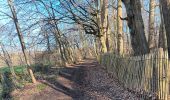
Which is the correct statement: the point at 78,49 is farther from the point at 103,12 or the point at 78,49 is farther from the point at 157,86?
the point at 157,86

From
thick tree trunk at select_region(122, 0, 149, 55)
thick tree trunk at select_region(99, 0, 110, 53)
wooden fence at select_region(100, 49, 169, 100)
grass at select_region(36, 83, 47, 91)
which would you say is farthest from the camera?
thick tree trunk at select_region(99, 0, 110, 53)

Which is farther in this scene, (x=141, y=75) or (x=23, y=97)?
(x=23, y=97)

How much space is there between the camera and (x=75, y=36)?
59875 millimetres

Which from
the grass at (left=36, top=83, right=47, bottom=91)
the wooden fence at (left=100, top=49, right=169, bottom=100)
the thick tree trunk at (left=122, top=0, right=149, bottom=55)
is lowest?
the grass at (left=36, top=83, right=47, bottom=91)

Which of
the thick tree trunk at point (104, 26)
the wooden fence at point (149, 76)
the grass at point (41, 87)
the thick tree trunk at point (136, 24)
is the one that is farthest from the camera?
the thick tree trunk at point (104, 26)

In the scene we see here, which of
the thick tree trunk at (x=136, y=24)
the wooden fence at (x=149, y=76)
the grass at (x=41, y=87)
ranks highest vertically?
the thick tree trunk at (x=136, y=24)

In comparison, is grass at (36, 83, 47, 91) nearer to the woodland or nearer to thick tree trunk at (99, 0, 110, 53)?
the woodland

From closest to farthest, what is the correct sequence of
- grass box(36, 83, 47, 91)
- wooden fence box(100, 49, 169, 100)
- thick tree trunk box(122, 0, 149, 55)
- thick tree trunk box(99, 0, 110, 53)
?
wooden fence box(100, 49, 169, 100) < thick tree trunk box(122, 0, 149, 55) < grass box(36, 83, 47, 91) < thick tree trunk box(99, 0, 110, 53)

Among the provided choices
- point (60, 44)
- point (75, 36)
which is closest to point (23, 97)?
point (60, 44)

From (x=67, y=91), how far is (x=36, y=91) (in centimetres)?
228

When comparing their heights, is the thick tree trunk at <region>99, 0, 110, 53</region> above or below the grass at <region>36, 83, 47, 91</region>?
above

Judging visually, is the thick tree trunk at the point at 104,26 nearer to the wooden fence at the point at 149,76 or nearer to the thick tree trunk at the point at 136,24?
the thick tree trunk at the point at 136,24

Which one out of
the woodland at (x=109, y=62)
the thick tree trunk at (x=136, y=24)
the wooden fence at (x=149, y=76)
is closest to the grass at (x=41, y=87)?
the woodland at (x=109, y=62)

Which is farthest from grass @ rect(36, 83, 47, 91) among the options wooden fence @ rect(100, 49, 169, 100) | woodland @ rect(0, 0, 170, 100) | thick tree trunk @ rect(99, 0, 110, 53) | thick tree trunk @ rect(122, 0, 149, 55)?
thick tree trunk @ rect(99, 0, 110, 53)
